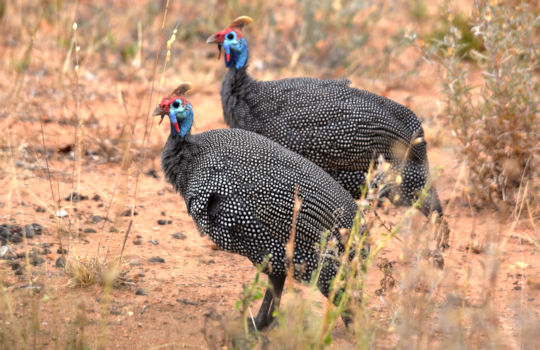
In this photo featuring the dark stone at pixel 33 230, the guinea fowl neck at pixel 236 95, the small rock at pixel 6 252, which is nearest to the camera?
the small rock at pixel 6 252

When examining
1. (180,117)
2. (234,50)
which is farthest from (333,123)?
(180,117)

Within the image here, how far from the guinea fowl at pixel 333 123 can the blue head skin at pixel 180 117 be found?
83cm

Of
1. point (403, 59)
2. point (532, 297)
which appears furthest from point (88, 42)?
point (532, 297)

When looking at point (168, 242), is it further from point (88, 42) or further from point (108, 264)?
point (88, 42)

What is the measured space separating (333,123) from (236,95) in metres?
0.70

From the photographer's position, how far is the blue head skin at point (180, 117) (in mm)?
3395

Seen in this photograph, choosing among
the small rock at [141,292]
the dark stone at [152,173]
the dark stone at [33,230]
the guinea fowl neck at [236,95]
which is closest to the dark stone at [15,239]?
the dark stone at [33,230]

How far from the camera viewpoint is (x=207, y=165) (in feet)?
10.7

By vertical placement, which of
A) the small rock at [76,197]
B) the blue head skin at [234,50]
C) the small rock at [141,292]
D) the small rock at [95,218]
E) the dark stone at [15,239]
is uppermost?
the blue head skin at [234,50]

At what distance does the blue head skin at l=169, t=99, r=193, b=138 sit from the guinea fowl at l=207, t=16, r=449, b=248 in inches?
32.6

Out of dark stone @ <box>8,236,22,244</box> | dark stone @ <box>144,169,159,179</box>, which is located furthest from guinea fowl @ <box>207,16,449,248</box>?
dark stone @ <box>8,236,22,244</box>

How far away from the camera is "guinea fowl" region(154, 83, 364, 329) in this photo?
309 cm

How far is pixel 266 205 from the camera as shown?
3.09m

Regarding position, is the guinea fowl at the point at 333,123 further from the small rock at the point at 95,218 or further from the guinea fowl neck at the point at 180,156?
the small rock at the point at 95,218
